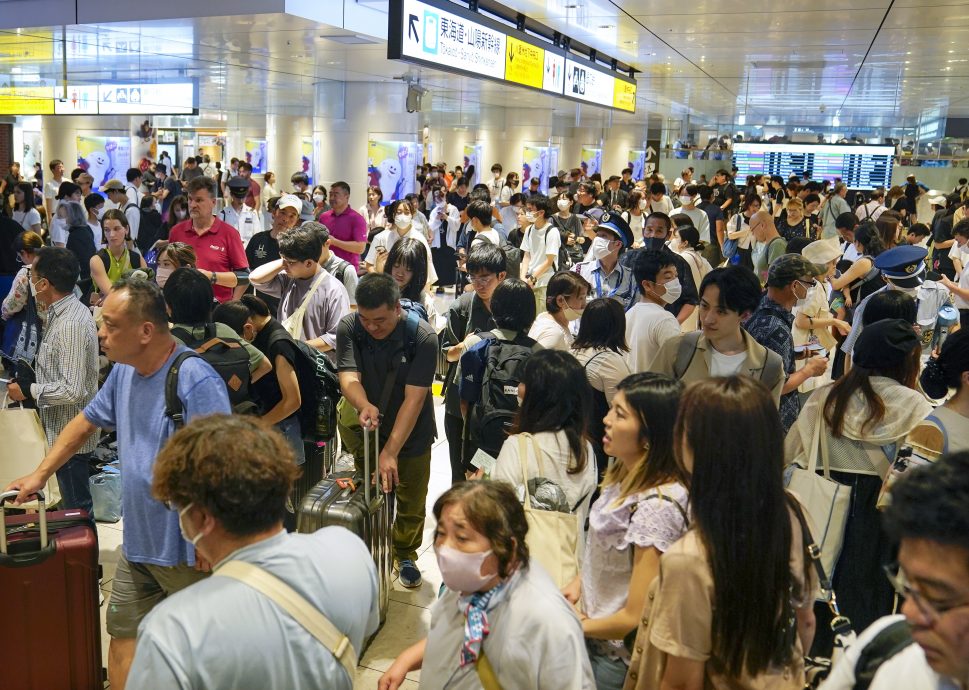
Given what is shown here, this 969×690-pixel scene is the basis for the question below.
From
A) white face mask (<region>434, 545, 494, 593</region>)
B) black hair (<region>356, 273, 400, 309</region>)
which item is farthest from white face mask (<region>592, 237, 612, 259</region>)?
white face mask (<region>434, 545, 494, 593</region>)

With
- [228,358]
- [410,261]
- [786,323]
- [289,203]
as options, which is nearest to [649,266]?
[786,323]

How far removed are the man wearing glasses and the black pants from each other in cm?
196

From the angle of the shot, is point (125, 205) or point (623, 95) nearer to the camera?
point (125, 205)

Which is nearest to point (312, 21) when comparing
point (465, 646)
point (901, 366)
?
point (901, 366)

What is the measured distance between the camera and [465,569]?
2.15 metres

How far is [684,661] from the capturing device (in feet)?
6.64

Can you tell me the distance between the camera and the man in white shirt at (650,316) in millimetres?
5047

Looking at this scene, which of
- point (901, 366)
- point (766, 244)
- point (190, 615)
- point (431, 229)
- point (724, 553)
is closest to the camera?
point (190, 615)

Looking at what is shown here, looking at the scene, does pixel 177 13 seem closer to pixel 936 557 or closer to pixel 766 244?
pixel 766 244

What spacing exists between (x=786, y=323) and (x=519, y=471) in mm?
2488

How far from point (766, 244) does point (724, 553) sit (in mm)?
7711

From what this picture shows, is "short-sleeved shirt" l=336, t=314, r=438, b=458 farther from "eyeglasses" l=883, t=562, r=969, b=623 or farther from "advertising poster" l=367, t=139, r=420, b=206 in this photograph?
"advertising poster" l=367, t=139, r=420, b=206

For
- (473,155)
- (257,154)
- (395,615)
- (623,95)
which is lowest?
(395,615)

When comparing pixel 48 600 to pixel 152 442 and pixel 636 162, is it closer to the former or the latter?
pixel 152 442
